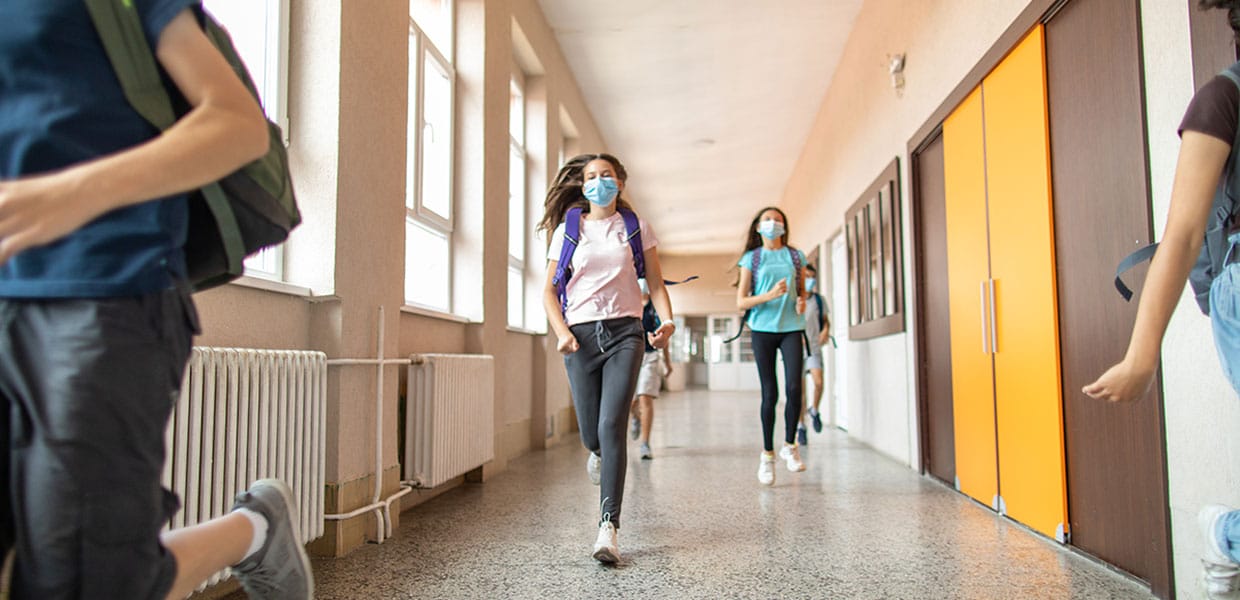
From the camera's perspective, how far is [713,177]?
38.1 feet

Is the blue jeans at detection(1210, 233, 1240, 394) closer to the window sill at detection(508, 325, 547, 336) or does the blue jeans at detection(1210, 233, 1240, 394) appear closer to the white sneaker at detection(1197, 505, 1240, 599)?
the white sneaker at detection(1197, 505, 1240, 599)

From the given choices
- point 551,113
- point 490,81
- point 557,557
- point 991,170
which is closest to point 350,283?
point 557,557

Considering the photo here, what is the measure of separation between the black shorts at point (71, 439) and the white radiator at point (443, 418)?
8.18ft

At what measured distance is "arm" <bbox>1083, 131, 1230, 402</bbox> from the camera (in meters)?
1.16

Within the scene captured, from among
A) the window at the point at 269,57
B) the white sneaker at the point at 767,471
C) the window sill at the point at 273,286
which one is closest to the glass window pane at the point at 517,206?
the white sneaker at the point at 767,471

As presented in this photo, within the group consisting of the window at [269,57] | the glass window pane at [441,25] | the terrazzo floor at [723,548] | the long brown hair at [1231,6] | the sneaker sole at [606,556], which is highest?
the glass window pane at [441,25]

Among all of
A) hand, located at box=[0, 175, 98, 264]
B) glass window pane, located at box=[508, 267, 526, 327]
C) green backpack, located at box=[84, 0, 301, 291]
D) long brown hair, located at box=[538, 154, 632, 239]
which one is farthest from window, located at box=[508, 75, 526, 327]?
hand, located at box=[0, 175, 98, 264]

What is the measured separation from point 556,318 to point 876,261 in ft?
11.5

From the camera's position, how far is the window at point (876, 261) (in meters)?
4.87

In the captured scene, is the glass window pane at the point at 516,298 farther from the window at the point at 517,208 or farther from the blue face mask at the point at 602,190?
the blue face mask at the point at 602,190

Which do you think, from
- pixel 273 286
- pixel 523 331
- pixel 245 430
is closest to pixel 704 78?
pixel 523 331

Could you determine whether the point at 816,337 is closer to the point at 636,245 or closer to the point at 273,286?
the point at 636,245

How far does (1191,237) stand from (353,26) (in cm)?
247

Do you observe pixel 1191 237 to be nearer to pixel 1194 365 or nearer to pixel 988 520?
pixel 1194 365
